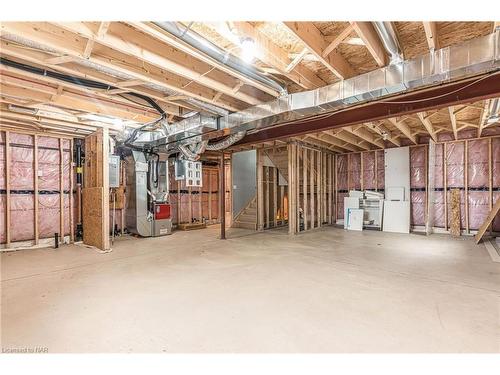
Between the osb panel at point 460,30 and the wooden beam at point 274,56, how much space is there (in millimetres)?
1297

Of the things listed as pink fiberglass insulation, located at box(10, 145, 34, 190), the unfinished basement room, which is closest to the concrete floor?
the unfinished basement room

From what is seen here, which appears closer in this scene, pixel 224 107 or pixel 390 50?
pixel 390 50

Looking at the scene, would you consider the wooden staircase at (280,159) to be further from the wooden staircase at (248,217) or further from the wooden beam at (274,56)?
the wooden beam at (274,56)

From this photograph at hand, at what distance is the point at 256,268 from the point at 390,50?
2959 millimetres

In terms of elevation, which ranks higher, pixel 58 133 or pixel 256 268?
pixel 58 133

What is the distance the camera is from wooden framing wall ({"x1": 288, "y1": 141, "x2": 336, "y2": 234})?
6.75 meters

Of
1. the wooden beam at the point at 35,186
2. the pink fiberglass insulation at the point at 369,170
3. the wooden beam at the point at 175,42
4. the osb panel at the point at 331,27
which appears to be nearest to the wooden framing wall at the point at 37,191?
the wooden beam at the point at 35,186

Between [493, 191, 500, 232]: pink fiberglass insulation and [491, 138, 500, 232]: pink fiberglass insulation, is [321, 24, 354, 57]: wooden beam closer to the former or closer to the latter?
[491, 138, 500, 232]: pink fiberglass insulation

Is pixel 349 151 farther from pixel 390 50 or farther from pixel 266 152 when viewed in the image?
pixel 390 50

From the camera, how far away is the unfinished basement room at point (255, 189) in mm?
2094

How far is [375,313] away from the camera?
2283mm

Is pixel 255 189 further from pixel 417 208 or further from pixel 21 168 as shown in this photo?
pixel 21 168

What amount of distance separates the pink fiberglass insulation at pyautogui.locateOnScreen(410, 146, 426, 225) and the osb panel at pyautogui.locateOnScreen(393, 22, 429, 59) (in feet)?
16.7
